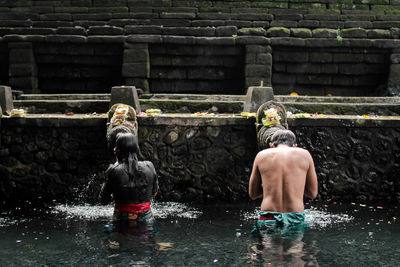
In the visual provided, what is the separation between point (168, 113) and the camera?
847 centimetres

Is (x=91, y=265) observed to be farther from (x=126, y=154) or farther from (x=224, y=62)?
(x=224, y=62)

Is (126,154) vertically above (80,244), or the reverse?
(126,154)

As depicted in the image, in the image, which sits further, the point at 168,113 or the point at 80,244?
the point at 168,113

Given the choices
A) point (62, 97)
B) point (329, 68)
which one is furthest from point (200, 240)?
point (329, 68)

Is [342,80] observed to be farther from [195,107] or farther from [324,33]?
[195,107]

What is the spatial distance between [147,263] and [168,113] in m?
4.56

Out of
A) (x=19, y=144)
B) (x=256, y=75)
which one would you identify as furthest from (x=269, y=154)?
(x=256, y=75)

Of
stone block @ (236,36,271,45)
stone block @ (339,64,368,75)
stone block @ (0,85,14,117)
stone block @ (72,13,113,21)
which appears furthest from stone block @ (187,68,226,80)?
stone block @ (0,85,14,117)

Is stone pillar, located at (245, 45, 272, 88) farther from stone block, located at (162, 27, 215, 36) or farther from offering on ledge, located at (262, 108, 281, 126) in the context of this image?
offering on ledge, located at (262, 108, 281, 126)

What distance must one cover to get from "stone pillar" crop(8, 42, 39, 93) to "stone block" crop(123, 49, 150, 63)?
2484 millimetres

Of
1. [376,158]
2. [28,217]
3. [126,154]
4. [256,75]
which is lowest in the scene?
[28,217]

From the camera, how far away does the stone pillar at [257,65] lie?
11250 mm

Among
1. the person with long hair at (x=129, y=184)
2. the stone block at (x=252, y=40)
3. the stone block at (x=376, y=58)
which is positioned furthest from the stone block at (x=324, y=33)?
the person with long hair at (x=129, y=184)

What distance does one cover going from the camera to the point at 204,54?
1155cm
